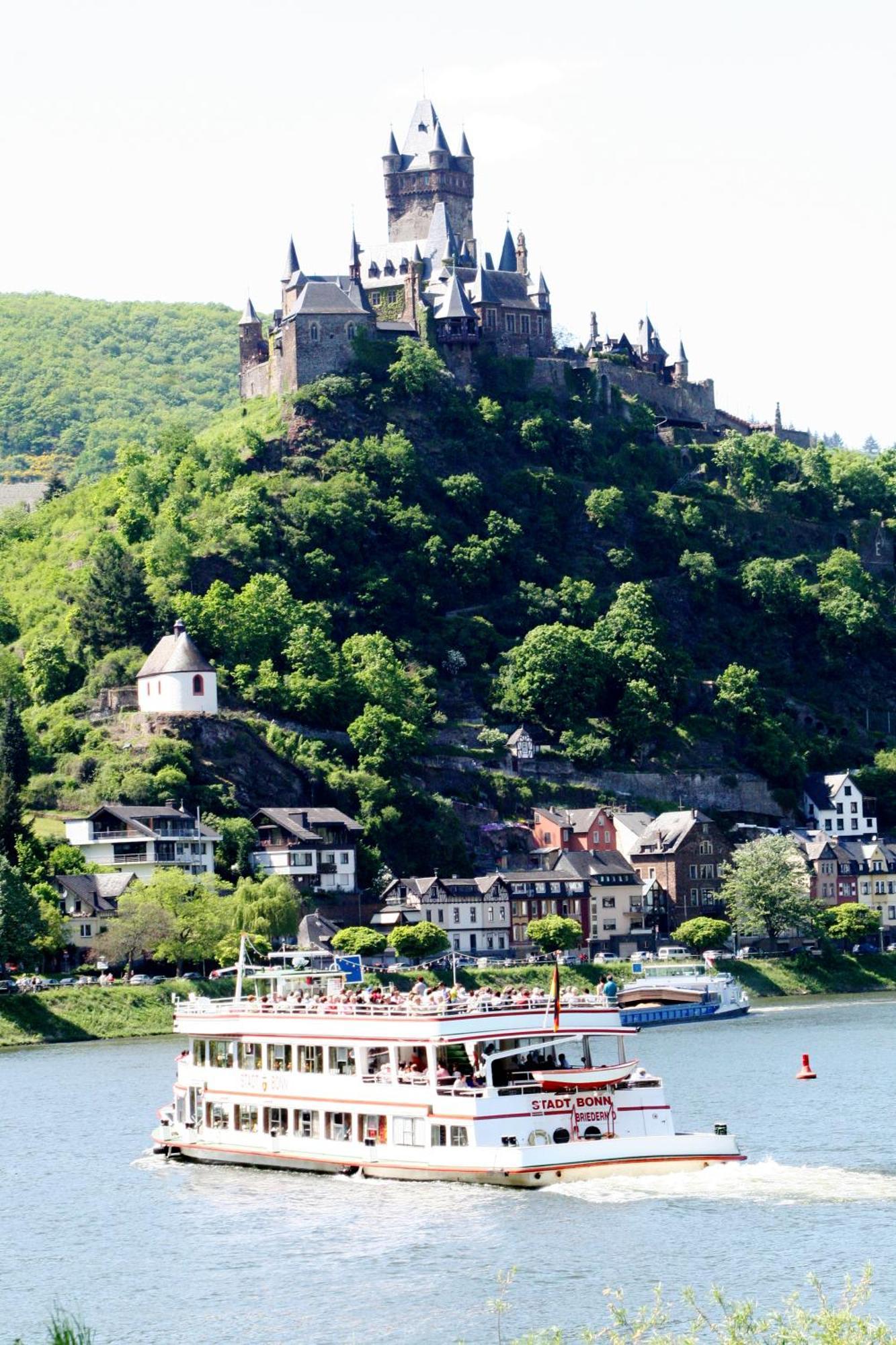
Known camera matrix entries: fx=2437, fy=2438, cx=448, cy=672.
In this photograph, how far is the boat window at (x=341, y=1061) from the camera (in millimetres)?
67688

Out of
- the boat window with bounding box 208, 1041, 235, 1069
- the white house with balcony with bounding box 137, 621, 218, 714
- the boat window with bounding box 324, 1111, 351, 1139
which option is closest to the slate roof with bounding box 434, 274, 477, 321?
the white house with balcony with bounding box 137, 621, 218, 714

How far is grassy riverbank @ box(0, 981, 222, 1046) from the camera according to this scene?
114m

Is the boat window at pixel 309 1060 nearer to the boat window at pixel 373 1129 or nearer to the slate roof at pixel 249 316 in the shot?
the boat window at pixel 373 1129

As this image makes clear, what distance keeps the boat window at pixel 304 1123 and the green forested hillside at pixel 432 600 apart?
75.7m

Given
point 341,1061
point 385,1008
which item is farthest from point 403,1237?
point 341,1061

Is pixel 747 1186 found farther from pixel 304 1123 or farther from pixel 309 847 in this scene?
pixel 309 847

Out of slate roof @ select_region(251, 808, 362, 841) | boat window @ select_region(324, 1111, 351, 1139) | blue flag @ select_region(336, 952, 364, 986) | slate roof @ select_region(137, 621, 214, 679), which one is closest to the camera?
boat window @ select_region(324, 1111, 351, 1139)

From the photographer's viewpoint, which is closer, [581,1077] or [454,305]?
[581,1077]

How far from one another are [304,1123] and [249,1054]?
327 centimetres

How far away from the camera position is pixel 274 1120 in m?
70.0

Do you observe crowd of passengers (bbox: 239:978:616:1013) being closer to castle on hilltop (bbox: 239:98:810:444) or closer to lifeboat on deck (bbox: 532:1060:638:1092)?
lifeboat on deck (bbox: 532:1060:638:1092)

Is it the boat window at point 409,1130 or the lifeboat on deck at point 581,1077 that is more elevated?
the lifeboat on deck at point 581,1077

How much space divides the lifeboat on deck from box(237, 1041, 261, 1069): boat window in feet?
33.4

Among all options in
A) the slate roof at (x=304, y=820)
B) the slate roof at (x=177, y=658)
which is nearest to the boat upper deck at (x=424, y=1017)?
the slate roof at (x=304, y=820)
